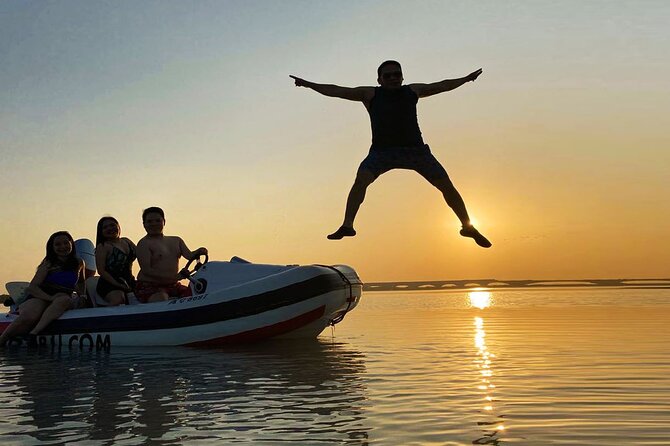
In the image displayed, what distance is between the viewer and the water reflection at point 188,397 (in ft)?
20.9

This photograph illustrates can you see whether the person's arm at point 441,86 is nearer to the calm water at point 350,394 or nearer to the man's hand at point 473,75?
the man's hand at point 473,75

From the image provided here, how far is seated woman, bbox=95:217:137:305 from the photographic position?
44.5ft

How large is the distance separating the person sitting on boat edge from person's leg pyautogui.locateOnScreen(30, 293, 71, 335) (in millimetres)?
1446

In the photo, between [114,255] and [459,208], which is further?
[114,255]

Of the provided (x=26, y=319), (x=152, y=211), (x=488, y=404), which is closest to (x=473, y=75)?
(x=488, y=404)

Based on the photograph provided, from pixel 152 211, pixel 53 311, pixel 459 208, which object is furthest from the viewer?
pixel 53 311

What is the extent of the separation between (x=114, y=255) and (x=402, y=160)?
25.1 ft

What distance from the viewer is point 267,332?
14703 millimetres

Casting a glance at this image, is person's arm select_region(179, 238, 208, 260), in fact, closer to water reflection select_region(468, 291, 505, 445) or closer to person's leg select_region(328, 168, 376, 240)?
water reflection select_region(468, 291, 505, 445)

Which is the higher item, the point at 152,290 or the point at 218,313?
the point at 152,290

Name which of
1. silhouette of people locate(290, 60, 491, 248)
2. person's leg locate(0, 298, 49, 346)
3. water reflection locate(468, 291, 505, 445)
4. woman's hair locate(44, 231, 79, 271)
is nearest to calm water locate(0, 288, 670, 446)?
water reflection locate(468, 291, 505, 445)

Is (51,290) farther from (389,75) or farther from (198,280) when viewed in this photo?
(389,75)

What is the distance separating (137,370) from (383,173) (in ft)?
17.4

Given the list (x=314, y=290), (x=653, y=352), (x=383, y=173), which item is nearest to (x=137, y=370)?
(x=314, y=290)
